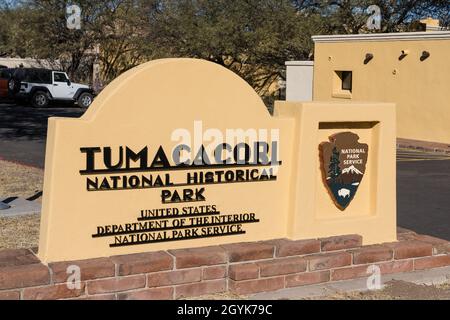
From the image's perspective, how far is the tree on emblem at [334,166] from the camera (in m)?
6.84

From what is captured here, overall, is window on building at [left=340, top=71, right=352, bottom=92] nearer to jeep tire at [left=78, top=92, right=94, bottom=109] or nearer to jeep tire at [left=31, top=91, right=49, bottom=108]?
jeep tire at [left=78, top=92, right=94, bottom=109]

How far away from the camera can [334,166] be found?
6859 millimetres

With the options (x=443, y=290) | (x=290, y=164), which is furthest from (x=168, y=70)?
(x=443, y=290)

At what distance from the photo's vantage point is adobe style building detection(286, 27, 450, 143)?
21.3 meters

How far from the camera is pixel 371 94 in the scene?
24.0m

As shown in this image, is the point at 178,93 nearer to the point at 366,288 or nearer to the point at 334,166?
the point at 334,166

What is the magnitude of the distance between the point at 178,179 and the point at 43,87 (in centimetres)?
2747

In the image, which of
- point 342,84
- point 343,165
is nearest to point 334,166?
point 343,165

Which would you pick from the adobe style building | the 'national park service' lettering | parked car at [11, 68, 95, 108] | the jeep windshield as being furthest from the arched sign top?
the jeep windshield

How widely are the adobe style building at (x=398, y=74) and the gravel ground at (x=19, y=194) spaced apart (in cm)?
1233

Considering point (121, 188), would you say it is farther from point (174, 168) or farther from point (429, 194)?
point (429, 194)

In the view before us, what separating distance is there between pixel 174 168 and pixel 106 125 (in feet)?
2.31

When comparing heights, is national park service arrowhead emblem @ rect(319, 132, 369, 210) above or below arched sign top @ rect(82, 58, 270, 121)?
below

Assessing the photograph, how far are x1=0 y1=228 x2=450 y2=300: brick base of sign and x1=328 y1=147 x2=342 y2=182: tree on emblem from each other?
1.92 feet
